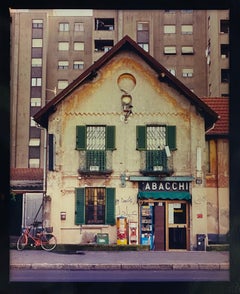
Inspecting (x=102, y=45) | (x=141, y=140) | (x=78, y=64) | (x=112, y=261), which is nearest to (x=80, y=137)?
(x=141, y=140)

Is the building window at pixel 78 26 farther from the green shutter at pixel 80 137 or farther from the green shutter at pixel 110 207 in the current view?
the green shutter at pixel 110 207

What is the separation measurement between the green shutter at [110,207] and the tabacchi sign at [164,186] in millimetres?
1096

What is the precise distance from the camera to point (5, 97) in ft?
13.7

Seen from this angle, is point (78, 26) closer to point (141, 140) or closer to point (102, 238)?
point (141, 140)

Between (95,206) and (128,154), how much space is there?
2279 mm

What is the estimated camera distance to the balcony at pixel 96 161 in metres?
18.8

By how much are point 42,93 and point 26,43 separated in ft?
16.4

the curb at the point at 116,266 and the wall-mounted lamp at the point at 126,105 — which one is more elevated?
the wall-mounted lamp at the point at 126,105

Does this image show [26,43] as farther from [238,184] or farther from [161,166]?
[238,184]

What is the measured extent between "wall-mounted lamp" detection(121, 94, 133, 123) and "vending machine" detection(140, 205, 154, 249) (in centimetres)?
338

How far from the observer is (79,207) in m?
18.5

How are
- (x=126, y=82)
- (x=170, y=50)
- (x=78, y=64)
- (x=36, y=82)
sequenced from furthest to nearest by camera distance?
(x=78, y=64) → (x=170, y=50) → (x=36, y=82) → (x=126, y=82)

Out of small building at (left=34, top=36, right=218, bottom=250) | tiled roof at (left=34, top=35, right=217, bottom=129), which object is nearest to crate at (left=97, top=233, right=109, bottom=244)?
small building at (left=34, top=36, right=218, bottom=250)

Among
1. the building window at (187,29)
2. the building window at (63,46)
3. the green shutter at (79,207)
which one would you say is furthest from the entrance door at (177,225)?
the building window at (63,46)
